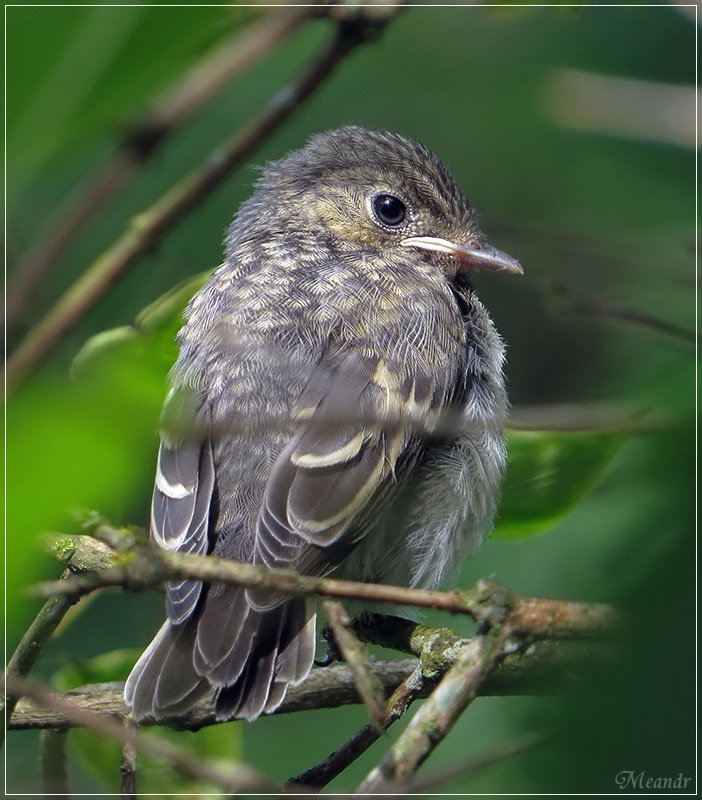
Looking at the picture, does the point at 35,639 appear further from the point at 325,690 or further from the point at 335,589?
the point at 335,589

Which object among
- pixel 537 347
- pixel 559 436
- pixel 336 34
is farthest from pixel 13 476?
pixel 537 347

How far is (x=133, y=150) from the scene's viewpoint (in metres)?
1.12

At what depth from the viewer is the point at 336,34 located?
140 centimetres

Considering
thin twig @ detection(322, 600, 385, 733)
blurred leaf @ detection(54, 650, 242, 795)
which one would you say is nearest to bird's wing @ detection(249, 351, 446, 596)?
blurred leaf @ detection(54, 650, 242, 795)

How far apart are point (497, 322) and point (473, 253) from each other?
2.78 metres

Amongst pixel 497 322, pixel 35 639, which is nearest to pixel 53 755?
pixel 35 639

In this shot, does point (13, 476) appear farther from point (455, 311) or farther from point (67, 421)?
point (455, 311)

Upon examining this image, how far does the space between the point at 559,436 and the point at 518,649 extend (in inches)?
52.5

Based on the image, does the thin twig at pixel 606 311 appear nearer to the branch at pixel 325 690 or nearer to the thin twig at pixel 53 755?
the branch at pixel 325 690

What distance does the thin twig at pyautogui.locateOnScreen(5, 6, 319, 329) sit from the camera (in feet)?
3.27

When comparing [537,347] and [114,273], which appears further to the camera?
[537,347]

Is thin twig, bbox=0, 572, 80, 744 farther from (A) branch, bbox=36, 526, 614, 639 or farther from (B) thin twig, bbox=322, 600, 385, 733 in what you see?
(B) thin twig, bbox=322, 600, 385, 733

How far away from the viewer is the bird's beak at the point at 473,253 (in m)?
4.71

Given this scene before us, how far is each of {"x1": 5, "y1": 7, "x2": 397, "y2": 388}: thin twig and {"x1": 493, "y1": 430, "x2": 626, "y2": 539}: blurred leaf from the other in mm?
1837
